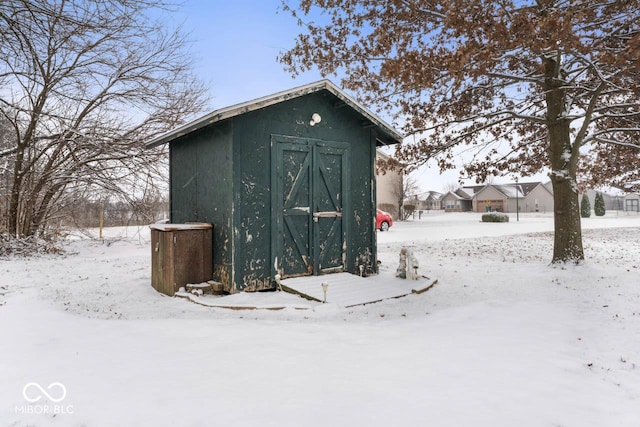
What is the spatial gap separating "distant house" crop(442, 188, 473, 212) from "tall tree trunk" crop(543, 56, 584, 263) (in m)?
54.9

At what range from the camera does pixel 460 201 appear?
6150cm

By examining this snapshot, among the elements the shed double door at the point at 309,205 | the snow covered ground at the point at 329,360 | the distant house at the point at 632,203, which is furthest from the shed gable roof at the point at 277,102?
the distant house at the point at 632,203

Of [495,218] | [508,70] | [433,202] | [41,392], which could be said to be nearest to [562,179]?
[508,70]

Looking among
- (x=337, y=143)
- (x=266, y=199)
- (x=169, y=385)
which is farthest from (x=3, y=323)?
(x=337, y=143)

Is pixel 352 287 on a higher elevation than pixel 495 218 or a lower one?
lower

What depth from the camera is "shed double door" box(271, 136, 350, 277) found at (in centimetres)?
670

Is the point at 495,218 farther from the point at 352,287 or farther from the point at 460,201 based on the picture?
the point at 460,201

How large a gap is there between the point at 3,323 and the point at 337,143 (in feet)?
19.2

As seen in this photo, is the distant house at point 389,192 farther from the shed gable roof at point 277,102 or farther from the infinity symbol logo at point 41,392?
the infinity symbol logo at point 41,392

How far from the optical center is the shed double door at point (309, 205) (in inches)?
264

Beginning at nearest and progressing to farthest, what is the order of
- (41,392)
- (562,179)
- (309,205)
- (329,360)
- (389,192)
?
(41,392), (329,360), (309,205), (562,179), (389,192)

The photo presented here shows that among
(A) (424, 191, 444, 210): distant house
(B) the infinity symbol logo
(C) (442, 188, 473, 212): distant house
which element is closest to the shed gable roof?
(B) the infinity symbol logo

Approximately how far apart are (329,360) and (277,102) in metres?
4.51

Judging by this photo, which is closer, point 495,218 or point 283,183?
point 283,183
